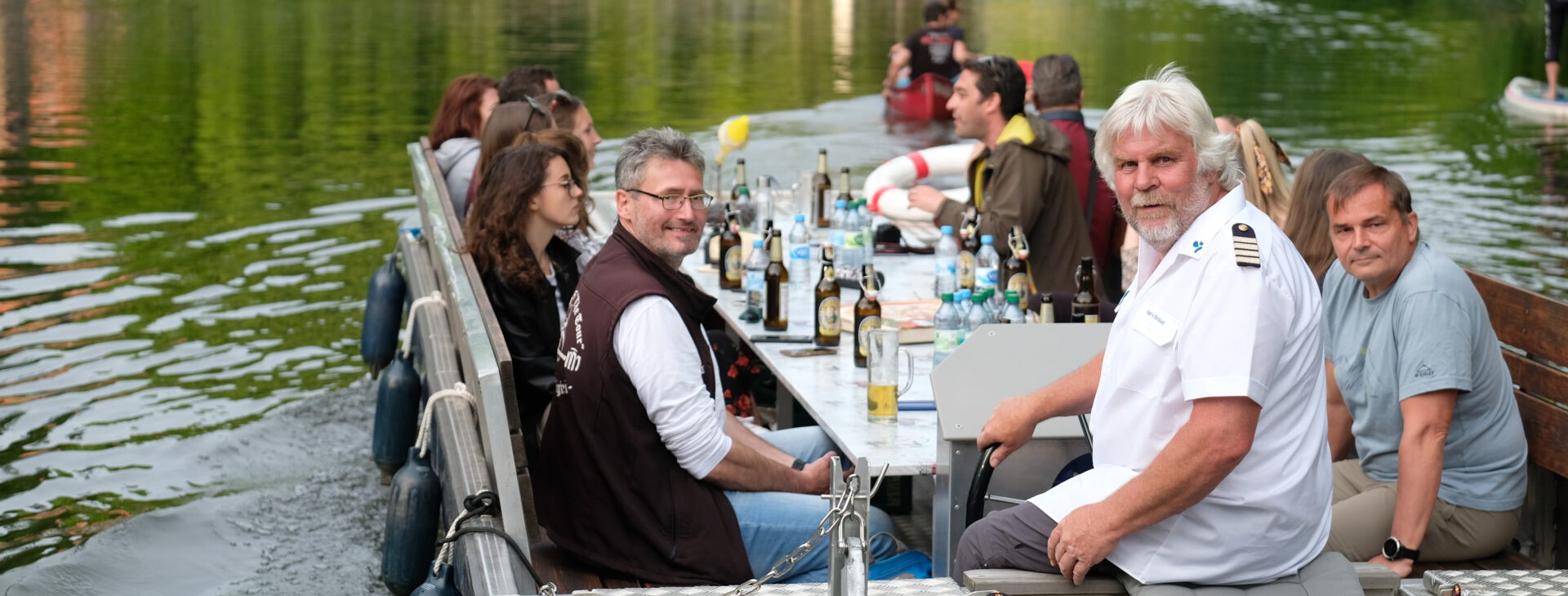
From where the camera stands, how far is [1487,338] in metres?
3.71

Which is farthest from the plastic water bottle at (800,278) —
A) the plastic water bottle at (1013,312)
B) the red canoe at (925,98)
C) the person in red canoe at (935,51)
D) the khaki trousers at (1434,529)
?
the person in red canoe at (935,51)

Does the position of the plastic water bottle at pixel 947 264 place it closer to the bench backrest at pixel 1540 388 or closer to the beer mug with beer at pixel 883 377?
the beer mug with beer at pixel 883 377

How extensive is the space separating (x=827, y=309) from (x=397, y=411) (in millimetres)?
2216

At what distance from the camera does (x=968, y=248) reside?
240 inches

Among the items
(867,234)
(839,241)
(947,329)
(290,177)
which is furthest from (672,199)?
(290,177)

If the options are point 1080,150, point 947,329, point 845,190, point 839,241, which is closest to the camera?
point 947,329

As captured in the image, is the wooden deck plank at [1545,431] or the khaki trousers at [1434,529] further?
the wooden deck plank at [1545,431]

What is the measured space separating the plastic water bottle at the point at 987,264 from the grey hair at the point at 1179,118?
8.58ft

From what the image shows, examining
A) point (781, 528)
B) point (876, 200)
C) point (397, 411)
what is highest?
point (876, 200)

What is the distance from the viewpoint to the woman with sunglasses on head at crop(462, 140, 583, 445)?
5.02 m

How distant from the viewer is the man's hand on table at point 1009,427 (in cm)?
337

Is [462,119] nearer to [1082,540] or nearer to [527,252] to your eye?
[527,252]

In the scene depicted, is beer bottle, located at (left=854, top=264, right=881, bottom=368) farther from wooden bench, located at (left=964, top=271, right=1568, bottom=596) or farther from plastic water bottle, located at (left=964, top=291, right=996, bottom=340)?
wooden bench, located at (left=964, top=271, right=1568, bottom=596)

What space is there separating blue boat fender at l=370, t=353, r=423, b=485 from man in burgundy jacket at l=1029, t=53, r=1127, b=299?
10.2 feet
